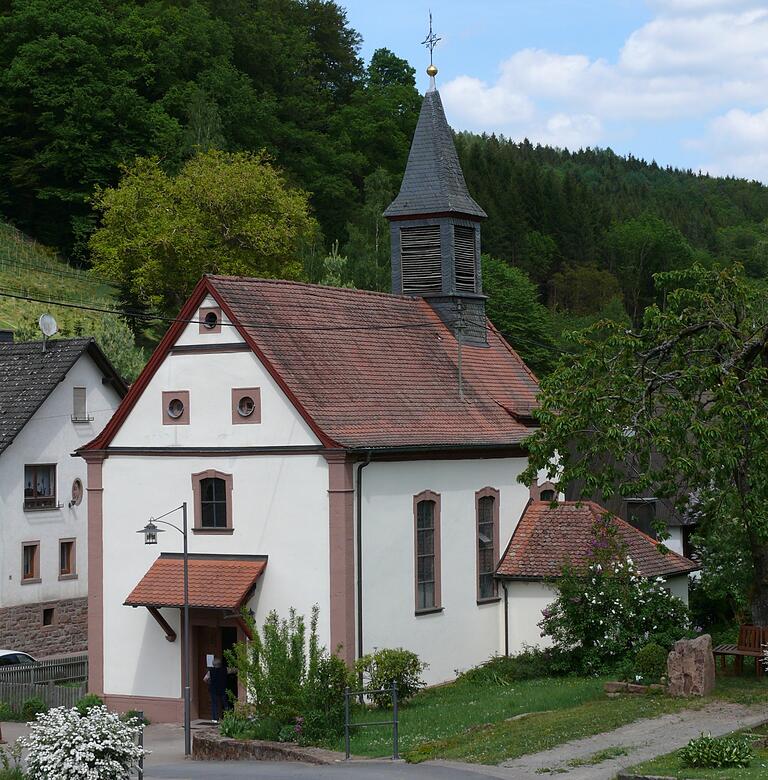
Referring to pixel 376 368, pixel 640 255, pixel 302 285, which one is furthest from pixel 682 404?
pixel 640 255

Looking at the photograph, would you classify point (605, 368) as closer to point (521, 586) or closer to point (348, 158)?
point (521, 586)

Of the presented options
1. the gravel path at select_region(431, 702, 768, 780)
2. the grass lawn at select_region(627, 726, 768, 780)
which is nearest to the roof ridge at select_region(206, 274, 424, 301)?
the gravel path at select_region(431, 702, 768, 780)

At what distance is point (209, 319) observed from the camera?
96.8 feet

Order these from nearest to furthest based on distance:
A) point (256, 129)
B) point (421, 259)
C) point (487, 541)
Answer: point (487, 541)
point (421, 259)
point (256, 129)

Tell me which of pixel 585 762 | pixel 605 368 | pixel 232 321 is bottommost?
pixel 585 762

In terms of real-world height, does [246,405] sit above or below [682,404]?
above

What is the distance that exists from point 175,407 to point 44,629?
13.2m

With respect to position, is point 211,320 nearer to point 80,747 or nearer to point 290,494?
point 290,494

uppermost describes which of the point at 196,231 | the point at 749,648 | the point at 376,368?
the point at 196,231

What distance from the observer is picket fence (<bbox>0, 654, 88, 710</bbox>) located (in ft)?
101

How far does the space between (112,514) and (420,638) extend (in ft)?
23.4

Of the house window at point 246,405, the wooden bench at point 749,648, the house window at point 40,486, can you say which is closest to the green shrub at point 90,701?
the house window at point 246,405

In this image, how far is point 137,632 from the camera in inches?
1176

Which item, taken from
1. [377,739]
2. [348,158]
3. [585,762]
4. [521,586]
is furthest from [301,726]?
[348,158]
